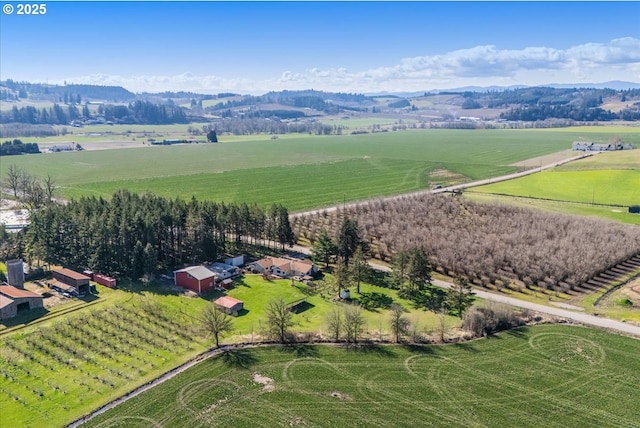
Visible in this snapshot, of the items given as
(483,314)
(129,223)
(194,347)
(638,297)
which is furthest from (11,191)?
(638,297)

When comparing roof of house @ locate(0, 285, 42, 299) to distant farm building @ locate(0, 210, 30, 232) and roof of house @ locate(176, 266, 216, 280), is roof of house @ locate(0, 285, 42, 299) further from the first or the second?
distant farm building @ locate(0, 210, 30, 232)

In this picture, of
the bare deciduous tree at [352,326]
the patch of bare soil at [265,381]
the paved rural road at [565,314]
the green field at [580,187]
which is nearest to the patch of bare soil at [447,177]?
the green field at [580,187]

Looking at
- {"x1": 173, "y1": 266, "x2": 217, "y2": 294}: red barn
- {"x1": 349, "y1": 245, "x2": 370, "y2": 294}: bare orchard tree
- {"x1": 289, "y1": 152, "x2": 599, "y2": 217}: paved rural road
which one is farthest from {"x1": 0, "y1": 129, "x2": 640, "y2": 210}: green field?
{"x1": 173, "y1": 266, "x2": 217, "y2": 294}: red barn

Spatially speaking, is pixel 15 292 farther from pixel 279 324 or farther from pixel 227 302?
pixel 279 324

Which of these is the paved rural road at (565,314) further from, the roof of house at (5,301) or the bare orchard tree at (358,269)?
the roof of house at (5,301)

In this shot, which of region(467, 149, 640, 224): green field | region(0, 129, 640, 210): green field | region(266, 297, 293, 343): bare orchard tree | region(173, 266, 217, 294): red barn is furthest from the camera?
region(0, 129, 640, 210): green field

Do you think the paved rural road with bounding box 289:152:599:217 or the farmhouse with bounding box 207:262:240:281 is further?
the paved rural road with bounding box 289:152:599:217
